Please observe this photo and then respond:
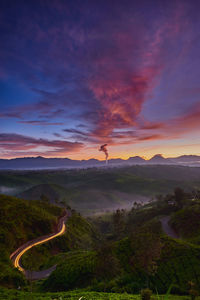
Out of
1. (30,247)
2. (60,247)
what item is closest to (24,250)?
(30,247)

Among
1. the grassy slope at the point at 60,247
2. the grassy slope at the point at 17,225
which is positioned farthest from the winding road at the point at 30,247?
the grassy slope at the point at 17,225

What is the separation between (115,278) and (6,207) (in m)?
100

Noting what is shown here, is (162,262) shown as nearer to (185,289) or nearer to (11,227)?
(185,289)

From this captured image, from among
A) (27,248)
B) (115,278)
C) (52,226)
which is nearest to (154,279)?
(115,278)

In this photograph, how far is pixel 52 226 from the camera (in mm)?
120250

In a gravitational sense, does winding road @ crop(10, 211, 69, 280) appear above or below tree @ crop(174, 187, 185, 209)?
below

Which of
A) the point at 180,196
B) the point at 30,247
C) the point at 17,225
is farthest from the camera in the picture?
the point at 180,196

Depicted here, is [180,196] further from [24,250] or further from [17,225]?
[17,225]

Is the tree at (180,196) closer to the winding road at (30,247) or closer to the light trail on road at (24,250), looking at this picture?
the winding road at (30,247)

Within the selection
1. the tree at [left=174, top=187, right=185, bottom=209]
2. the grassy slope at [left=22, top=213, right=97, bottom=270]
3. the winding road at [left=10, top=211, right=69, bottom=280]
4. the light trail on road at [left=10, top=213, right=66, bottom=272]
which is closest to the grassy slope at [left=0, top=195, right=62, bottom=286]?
the winding road at [left=10, top=211, right=69, bottom=280]

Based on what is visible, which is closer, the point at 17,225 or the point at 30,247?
the point at 30,247

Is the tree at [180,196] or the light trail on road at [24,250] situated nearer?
the light trail on road at [24,250]

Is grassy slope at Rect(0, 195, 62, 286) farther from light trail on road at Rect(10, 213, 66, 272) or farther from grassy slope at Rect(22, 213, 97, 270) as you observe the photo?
grassy slope at Rect(22, 213, 97, 270)

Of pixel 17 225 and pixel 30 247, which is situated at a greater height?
pixel 17 225
